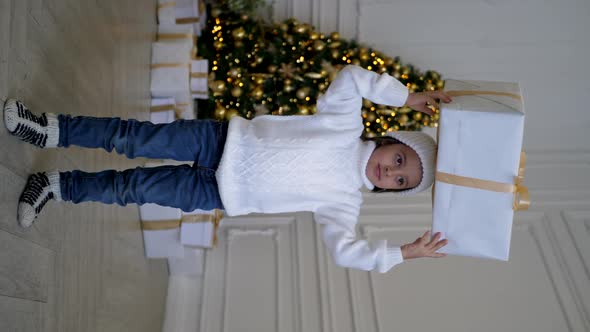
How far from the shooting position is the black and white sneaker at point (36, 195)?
1554 millimetres

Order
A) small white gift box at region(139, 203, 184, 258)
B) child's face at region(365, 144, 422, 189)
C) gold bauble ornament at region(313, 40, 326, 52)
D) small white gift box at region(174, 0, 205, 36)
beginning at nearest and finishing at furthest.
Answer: child's face at region(365, 144, 422, 189) < small white gift box at region(139, 203, 184, 258) < small white gift box at region(174, 0, 205, 36) < gold bauble ornament at region(313, 40, 326, 52)

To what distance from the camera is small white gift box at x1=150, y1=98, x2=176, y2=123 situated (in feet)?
Answer: 9.82

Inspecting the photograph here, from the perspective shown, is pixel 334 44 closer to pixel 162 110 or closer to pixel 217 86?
pixel 217 86

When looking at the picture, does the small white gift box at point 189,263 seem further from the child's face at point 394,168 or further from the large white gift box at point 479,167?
the large white gift box at point 479,167

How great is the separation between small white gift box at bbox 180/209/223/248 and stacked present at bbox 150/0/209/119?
0.67 metres

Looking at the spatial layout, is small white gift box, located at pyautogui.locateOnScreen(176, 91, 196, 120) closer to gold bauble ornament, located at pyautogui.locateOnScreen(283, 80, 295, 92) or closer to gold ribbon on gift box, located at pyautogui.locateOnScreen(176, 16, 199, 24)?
gold ribbon on gift box, located at pyautogui.locateOnScreen(176, 16, 199, 24)

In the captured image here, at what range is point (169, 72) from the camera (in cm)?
304

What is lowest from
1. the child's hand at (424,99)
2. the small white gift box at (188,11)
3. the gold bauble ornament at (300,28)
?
the child's hand at (424,99)

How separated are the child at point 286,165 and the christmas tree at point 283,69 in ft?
4.74

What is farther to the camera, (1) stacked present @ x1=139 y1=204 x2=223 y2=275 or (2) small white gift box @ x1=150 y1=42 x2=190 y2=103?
Result: (2) small white gift box @ x1=150 y1=42 x2=190 y2=103

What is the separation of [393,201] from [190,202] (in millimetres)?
1802

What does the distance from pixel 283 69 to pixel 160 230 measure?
133 centimetres

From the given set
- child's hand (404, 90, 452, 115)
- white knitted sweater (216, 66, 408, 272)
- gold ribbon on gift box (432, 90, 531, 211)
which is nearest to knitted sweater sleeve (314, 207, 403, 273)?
white knitted sweater (216, 66, 408, 272)

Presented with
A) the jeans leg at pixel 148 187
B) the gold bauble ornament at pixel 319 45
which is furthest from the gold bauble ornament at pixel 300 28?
the jeans leg at pixel 148 187
